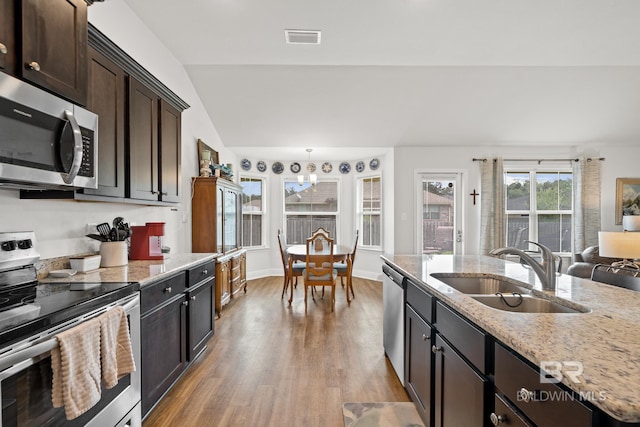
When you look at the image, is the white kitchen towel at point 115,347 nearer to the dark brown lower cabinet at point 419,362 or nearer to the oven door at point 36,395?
the oven door at point 36,395

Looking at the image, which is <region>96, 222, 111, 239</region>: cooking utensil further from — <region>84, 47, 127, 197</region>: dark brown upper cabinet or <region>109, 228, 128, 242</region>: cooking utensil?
<region>84, 47, 127, 197</region>: dark brown upper cabinet

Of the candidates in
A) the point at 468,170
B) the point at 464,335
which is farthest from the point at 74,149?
the point at 468,170

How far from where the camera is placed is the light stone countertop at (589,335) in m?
0.66

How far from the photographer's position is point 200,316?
2.64 m

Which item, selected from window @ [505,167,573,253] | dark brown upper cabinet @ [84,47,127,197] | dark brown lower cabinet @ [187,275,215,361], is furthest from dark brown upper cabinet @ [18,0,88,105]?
window @ [505,167,573,253]

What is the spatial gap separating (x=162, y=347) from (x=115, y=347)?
626 millimetres

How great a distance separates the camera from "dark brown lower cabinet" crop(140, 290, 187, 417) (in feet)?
5.88

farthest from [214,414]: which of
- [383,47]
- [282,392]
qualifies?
[383,47]

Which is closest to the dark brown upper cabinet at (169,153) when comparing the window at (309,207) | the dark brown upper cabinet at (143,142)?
the dark brown upper cabinet at (143,142)

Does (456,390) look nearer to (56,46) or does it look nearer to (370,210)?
(56,46)

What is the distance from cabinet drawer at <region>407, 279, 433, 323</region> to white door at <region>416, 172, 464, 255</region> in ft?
11.7

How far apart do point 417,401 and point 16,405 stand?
1863mm

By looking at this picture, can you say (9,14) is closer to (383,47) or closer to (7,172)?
(7,172)

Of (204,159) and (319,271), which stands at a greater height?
(204,159)
